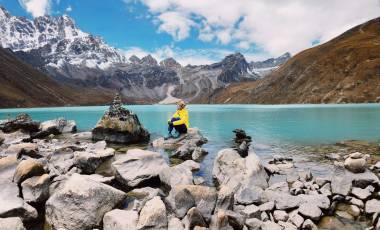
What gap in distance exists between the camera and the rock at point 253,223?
459 inches

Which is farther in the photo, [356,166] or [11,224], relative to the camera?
[356,166]

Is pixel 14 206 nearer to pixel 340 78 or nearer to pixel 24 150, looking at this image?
pixel 24 150

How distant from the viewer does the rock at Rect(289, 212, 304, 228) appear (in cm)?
1207

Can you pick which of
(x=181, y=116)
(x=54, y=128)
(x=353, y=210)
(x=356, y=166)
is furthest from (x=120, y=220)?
(x=54, y=128)

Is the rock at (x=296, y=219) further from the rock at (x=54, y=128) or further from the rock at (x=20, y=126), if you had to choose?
the rock at (x=20, y=126)

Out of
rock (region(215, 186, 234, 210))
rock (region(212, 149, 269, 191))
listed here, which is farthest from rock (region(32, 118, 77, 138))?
rock (region(215, 186, 234, 210))

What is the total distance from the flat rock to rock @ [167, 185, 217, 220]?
831mm

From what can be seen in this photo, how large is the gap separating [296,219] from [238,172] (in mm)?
5344

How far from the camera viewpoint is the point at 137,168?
17.2 m

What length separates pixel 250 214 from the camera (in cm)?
1253

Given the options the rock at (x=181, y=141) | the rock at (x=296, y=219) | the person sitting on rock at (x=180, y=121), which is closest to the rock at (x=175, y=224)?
the rock at (x=296, y=219)

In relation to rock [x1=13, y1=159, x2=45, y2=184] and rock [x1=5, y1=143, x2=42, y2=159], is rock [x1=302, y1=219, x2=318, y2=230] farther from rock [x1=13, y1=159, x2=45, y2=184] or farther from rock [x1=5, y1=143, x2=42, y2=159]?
rock [x1=5, y1=143, x2=42, y2=159]

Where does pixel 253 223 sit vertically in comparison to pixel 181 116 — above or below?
below

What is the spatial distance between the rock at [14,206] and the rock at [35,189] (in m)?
0.35
